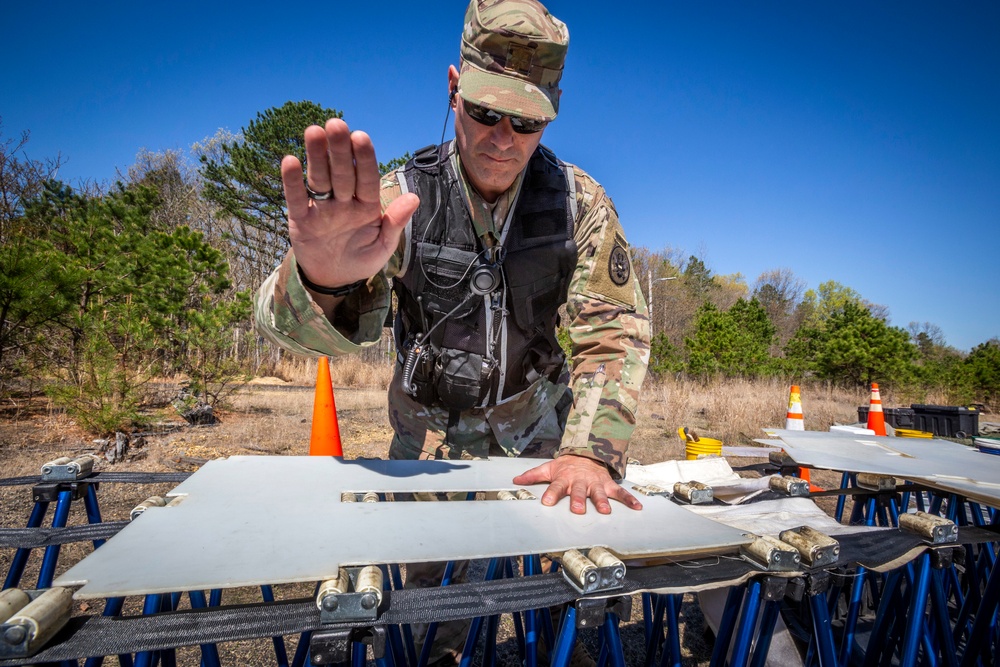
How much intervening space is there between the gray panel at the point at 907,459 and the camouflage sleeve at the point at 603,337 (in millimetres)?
741

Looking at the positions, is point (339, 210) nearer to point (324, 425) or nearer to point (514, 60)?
point (514, 60)

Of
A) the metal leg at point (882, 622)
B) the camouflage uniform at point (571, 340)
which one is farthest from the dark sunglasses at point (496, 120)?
the metal leg at point (882, 622)

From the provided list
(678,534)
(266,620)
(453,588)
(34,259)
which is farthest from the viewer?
(34,259)

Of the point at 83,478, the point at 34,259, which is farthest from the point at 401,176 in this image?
the point at 34,259

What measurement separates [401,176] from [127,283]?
6.09 meters

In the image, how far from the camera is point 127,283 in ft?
20.5

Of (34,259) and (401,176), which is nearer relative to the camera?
(401,176)

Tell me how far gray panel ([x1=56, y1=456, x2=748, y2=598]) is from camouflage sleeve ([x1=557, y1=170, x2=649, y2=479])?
0.74 feet

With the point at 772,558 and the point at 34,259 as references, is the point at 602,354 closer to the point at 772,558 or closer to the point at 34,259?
the point at 772,558

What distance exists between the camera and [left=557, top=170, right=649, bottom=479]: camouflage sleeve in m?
1.65

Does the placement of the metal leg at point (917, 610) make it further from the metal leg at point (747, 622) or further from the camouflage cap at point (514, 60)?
the camouflage cap at point (514, 60)

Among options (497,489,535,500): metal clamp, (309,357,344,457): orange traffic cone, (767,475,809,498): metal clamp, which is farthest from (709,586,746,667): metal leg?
(309,357,344,457): orange traffic cone

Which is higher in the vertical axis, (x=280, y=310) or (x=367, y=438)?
(x=280, y=310)

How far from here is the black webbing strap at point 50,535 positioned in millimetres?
1003
